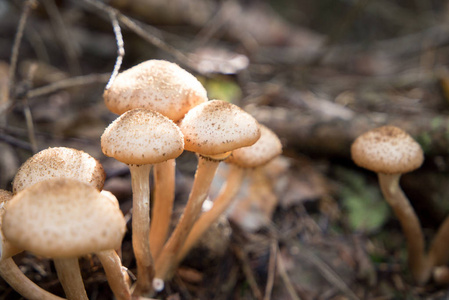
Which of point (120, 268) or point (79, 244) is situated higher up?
point (79, 244)

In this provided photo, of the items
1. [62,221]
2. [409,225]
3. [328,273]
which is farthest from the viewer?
[328,273]

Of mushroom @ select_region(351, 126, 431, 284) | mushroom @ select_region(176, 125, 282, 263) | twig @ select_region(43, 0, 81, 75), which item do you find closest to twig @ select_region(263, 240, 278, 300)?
mushroom @ select_region(176, 125, 282, 263)

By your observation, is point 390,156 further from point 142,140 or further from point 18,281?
point 18,281

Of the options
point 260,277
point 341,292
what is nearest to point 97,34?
point 260,277

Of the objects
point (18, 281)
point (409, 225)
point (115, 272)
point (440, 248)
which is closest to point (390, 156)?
point (409, 225)

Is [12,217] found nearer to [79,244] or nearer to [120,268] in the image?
[79,244]

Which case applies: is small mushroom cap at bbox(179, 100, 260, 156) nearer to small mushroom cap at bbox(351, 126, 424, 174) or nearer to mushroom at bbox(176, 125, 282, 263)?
mushroom at bbox(176, 125, 282, 263)

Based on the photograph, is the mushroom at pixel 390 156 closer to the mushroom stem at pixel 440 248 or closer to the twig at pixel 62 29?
the mushroom stem at pixel 440 248
